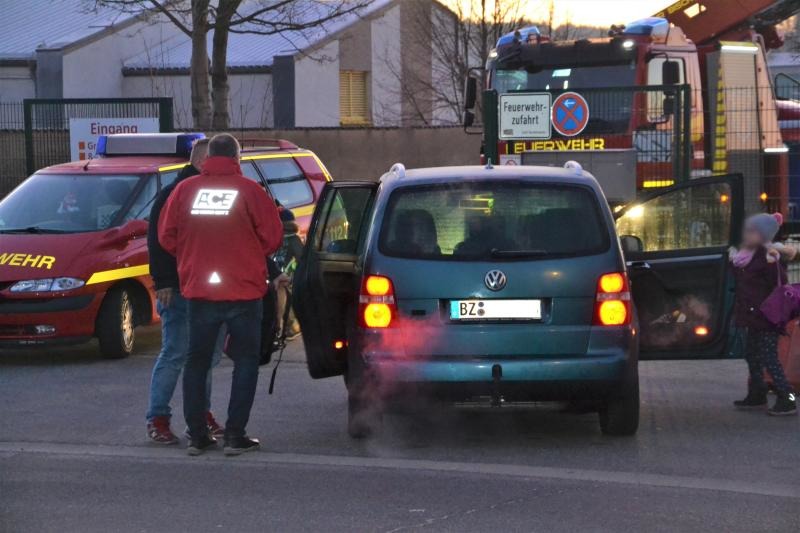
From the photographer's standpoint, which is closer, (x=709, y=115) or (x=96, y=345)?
(x=96, y=345)

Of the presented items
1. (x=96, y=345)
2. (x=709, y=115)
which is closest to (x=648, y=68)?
(x=709, y=115)

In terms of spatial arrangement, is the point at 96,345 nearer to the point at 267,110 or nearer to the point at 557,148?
the point at 557,148

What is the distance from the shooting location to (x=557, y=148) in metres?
15.6

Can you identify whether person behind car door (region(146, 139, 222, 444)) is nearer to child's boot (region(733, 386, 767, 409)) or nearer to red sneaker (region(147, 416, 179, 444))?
red sneaker (region(147, 416, 179, 444))

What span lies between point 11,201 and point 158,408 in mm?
5156

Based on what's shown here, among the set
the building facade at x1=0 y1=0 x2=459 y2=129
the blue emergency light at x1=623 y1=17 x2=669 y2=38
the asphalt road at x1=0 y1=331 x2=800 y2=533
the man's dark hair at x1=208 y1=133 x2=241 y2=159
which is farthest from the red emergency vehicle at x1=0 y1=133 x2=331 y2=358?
the building facade at x1=0 y1=0 x2=459 y2=129

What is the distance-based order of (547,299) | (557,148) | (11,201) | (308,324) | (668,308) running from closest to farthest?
(547,299), (308,324), (668,308), (11,201), (557,148)

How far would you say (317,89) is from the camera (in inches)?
1529

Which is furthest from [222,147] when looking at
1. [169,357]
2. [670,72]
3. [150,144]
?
[670,72]

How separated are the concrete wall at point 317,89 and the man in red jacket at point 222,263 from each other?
30.5 m

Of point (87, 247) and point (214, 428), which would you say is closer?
point (214, 428)

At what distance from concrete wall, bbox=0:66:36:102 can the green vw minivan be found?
31055 millimetres

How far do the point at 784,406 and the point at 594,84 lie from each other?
8.06 metres

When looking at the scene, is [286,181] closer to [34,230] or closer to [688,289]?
[34,230]
